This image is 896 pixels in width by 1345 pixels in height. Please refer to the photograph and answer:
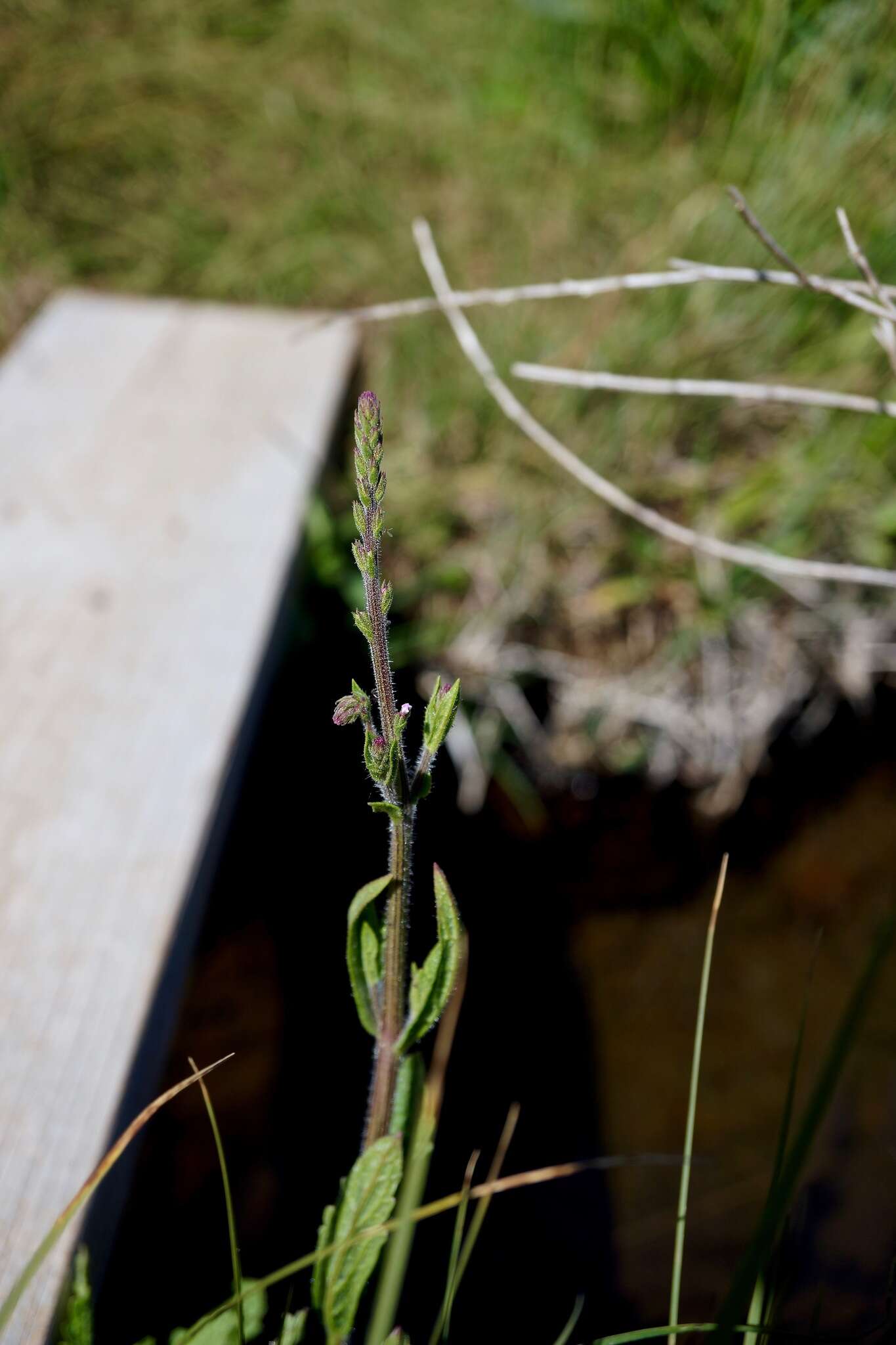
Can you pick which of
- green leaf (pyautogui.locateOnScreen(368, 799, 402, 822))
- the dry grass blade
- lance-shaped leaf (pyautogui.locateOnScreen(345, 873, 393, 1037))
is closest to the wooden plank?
the dry grass blade

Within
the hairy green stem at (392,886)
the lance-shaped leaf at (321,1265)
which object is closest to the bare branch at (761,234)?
the hairy green stem at (392,886)

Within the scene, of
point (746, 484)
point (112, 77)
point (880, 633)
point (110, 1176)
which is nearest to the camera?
point (110, 1176)

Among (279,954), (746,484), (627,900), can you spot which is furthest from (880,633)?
(279,954)

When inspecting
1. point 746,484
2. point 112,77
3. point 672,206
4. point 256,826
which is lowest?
point 256,826

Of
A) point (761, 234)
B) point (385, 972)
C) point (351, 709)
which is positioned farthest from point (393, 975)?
point (761, 234)

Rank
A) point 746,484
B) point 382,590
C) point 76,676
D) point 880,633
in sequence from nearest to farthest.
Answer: point 382,590 < point 76,676 < point 746,484 < point 880,633

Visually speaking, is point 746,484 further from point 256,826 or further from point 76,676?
point 76,676

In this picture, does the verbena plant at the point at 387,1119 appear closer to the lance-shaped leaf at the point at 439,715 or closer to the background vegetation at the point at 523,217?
the lance-shaped leaf at the point at 439,715

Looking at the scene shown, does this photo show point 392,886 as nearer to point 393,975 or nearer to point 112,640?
point 393,975
